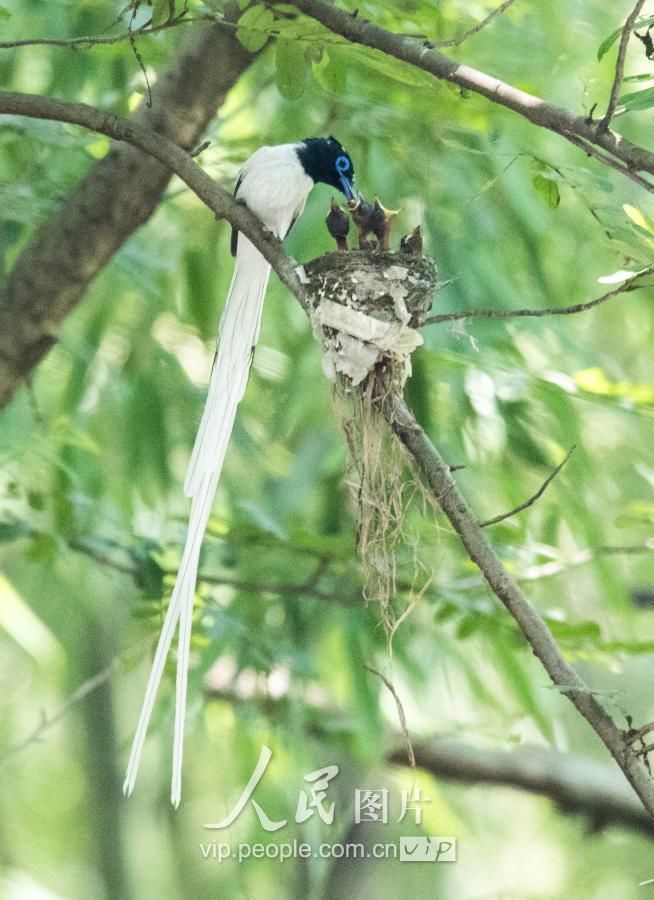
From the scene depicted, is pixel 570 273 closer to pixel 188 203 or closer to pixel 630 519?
pixel 188 203

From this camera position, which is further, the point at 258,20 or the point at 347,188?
the point at 347,188

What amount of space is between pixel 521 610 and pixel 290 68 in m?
1.09

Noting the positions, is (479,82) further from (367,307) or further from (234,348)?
(234,348)

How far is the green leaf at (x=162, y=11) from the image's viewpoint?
2055 millimetres

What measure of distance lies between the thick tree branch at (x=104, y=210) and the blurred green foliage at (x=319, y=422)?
0.10 m

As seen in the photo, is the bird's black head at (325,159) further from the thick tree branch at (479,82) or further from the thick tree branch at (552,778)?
the thick tree branch at (552,778)

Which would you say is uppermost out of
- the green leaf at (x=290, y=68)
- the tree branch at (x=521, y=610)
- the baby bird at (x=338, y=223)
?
the baby bird at (x=338, y=223)

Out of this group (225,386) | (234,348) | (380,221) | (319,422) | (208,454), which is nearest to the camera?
(208,454)

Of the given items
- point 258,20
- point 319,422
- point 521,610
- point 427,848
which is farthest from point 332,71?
point 427,848

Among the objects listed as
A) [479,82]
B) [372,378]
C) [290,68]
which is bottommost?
[372,378]

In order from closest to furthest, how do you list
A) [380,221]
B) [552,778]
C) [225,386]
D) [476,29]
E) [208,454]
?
[476,29], [208,454], [225,386], [380,221], [552,778]

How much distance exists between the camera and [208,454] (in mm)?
2289

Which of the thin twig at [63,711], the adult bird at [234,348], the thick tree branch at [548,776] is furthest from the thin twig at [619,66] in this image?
the thick tree branch at [548,776]

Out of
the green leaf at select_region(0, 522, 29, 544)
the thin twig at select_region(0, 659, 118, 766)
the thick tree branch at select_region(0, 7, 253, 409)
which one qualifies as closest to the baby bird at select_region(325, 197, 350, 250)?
the thick tree branch at select_region(0, 7, 253, 409)
